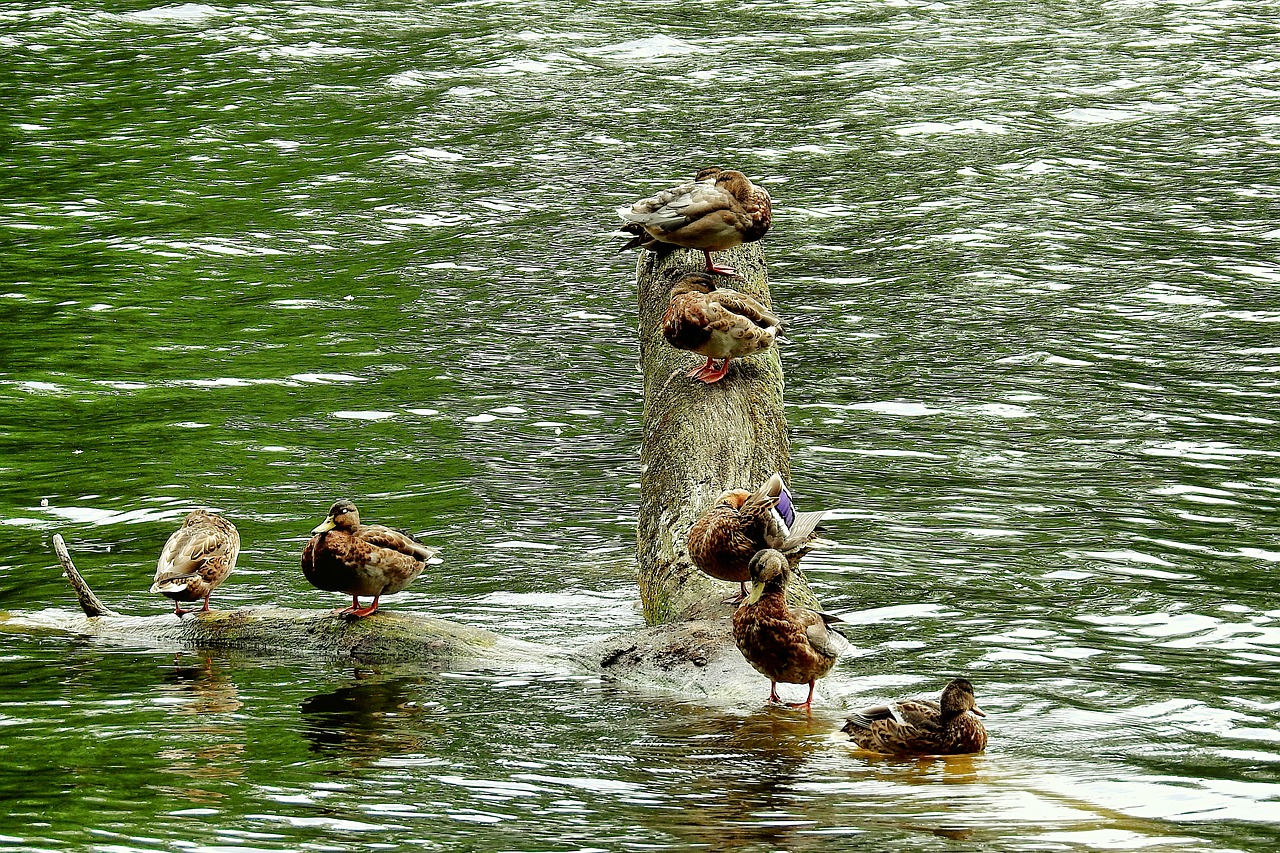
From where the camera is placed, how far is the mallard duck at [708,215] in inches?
382

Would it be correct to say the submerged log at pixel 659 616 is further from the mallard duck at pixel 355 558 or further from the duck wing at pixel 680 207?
the duck wing at pixel 680 207

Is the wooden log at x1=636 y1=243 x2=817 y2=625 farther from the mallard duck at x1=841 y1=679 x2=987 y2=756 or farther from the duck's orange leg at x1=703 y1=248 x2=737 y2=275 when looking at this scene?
the mallard duck at x1=841 y1=679 x2=987 y2=756

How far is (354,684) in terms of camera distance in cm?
799

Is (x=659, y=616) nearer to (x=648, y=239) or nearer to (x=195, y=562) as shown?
(x=195, y=562)

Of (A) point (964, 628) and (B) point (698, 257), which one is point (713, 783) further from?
(B) point (698, 257)

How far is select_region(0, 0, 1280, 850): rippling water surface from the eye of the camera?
6762mm

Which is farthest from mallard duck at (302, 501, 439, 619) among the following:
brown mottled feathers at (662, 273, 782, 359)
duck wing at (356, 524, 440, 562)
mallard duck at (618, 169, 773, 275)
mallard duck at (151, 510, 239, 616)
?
mallard duck at (618, 169, 773, 275)

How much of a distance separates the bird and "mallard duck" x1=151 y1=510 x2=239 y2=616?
2.45 m

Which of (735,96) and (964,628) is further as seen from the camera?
(735,96)

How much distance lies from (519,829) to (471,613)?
3564 millimetres

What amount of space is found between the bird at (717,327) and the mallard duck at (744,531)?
1.08 metres

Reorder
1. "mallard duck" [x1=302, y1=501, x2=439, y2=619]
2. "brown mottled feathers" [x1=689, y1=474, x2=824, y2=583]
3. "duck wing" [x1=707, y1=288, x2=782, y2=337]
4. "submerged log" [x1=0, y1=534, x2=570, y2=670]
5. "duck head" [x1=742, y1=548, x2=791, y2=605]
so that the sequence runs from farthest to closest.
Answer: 1. "duck wing" [x1=707, y1=288, x2=782, y2=337]
2. "mallard duck" [x1=302, y1=501, x2=439, y2=619]
3. "submerged log" [x1=0, y1=534, x2=570, y2=670]
4. "brown mottled feathers" [x1=689, y1=474, x2=824, y2=583]
5. "duck head" [x1=742, y1=548, x2=791, y2=605]

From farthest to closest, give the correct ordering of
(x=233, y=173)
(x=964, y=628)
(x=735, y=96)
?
1. (x=735, y=96)
2. (x=233, y=173)
3. (x=964, y=628)

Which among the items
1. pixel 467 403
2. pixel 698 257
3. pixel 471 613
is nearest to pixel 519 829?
pixel 471 613
